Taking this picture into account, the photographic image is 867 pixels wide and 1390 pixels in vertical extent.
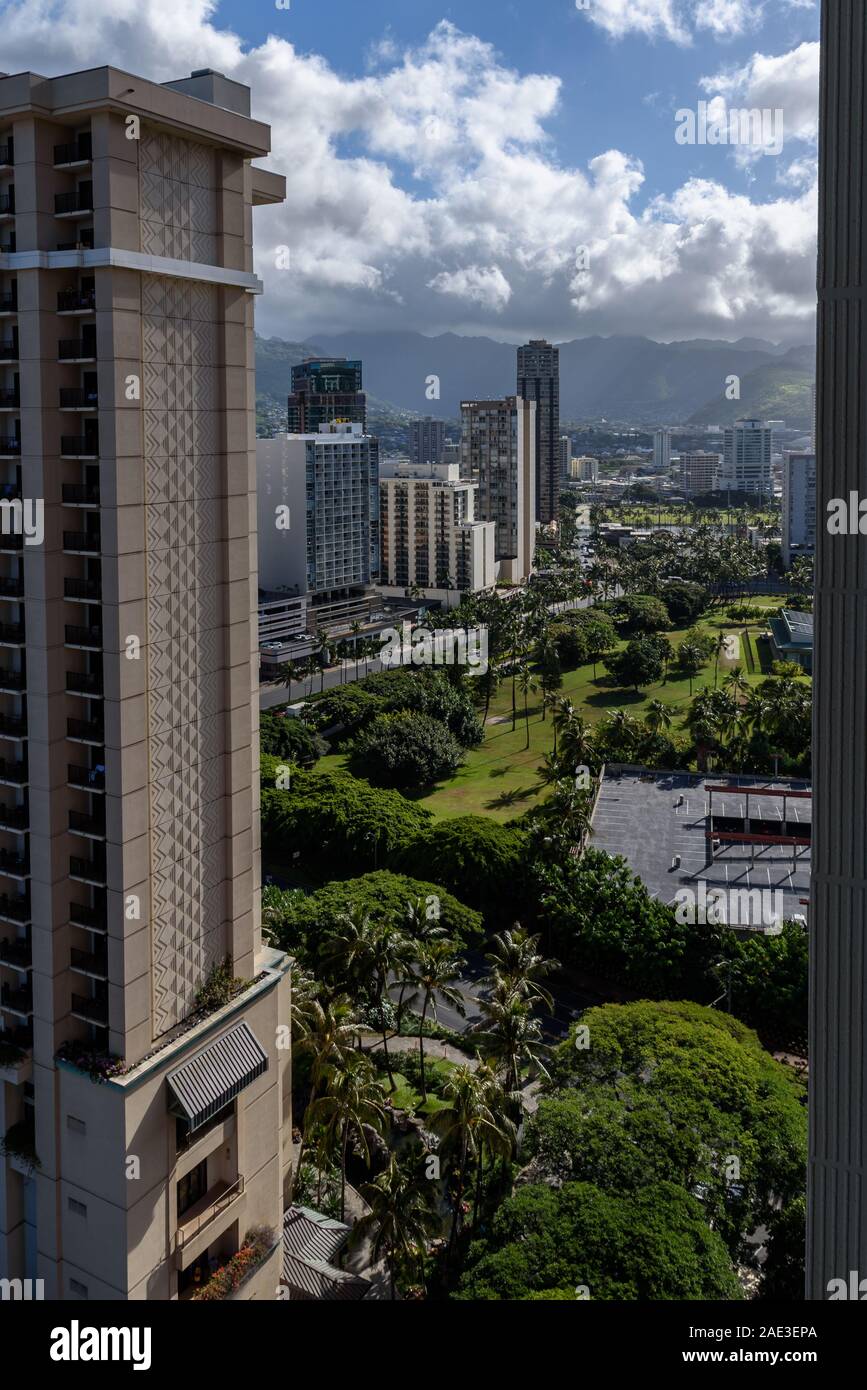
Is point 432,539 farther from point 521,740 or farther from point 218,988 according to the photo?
point 218,988

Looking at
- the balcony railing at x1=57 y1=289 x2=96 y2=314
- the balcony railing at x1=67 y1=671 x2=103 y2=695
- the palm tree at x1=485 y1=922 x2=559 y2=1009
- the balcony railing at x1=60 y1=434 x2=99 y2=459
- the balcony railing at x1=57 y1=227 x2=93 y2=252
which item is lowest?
the palm tree at x1=485 y1=922 x2=559 y2=1009

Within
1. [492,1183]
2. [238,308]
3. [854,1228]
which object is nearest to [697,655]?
[492,1183]

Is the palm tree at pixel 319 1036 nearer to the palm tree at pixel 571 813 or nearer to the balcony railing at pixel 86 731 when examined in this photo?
the balcony railing at pixel 86 731

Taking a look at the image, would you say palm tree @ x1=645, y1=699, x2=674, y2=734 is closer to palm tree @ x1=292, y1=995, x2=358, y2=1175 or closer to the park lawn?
the park lawn

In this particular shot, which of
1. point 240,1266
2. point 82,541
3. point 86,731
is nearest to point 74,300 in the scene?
point 82,541

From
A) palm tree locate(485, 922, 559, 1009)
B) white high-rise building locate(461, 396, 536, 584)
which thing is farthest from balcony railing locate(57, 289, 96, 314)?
white high-rise building locate(461, 396, 536, 584)

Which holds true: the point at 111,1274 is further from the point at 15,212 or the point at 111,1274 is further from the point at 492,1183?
the point at 15,212
